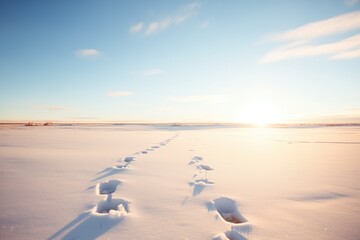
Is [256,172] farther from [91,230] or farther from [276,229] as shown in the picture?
[91,230]

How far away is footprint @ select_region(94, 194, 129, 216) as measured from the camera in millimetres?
2501

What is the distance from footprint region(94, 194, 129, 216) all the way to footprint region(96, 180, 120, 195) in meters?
0.35

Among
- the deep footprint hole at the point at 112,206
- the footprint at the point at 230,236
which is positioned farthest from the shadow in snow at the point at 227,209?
the deep footprint hole at the point at 112,206

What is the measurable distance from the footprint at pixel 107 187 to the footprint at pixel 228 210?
177 cm

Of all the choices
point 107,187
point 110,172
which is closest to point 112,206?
point 107,187

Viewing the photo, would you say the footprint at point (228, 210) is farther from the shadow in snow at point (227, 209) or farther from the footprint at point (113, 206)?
the footprint at point (113, 206)

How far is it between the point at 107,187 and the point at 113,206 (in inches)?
35.2

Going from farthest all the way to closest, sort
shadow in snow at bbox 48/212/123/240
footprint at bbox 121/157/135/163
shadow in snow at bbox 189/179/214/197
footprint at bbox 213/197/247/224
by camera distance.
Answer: footprint at bbox 121/157/135/163
shadow in snow at bbox 189/179/214/197
footprint at bbox 213/197/247/224
shadow in snow at bbox 48/212/123/240

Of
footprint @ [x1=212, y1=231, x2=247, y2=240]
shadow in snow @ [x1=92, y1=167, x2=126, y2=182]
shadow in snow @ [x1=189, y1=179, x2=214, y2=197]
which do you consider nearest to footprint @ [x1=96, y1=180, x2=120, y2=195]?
shadow in snow @ [x1=92, y1=167, x2=126, y2=182]

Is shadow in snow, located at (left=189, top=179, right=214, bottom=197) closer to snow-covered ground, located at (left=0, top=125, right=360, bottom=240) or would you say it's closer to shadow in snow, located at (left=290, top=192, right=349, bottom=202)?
snow-covered ground, located at (left=0, top=125, right=360, bottom=240)

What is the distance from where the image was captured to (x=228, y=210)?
107 inches

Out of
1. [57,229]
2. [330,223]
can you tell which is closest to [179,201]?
[57,229]

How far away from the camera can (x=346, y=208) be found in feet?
8.82

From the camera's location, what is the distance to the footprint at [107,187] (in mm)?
3271
